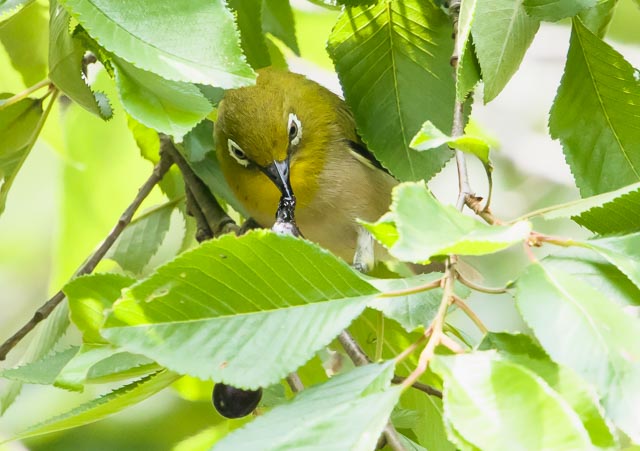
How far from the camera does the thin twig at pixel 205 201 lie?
203cm

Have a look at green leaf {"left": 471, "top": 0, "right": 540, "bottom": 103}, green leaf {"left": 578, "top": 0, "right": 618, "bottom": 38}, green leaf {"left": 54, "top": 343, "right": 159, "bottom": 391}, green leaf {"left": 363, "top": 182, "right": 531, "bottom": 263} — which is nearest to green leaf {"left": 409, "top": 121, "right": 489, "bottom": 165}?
green leaf {"left": 363, "top": 182, "right": 531, "bottom": 263}

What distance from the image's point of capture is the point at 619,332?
3.02ft

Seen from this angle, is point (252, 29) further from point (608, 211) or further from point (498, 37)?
point (608, 211)

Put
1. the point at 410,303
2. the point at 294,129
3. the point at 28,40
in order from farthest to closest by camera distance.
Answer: the point at 294,129, the point at 28,40, the point at 410,303

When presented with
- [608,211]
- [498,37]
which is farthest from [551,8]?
[608,211]

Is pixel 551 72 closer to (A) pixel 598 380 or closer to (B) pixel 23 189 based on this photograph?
(B) pixel 23 189

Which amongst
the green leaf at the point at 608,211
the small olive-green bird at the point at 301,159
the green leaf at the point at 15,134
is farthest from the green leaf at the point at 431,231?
the small olive-green bird at the point at 301,159

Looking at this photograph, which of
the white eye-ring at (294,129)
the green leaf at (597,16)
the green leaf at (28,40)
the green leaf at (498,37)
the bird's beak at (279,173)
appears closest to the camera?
the green leaf at (498,37)

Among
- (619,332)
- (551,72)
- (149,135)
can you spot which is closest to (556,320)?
(619,332)

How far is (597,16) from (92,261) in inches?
42.3

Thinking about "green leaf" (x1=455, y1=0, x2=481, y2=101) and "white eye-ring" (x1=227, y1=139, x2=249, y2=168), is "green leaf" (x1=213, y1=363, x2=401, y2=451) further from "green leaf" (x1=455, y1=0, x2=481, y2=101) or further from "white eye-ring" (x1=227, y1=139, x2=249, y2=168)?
"white eye-ring" (x1=227, y1=139, x2=249, y2=168)

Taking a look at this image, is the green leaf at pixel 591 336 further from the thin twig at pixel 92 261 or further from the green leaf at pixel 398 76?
the thin twig at pixel 92 261

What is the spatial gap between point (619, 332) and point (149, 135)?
145 cm

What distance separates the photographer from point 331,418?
91 centimetres
